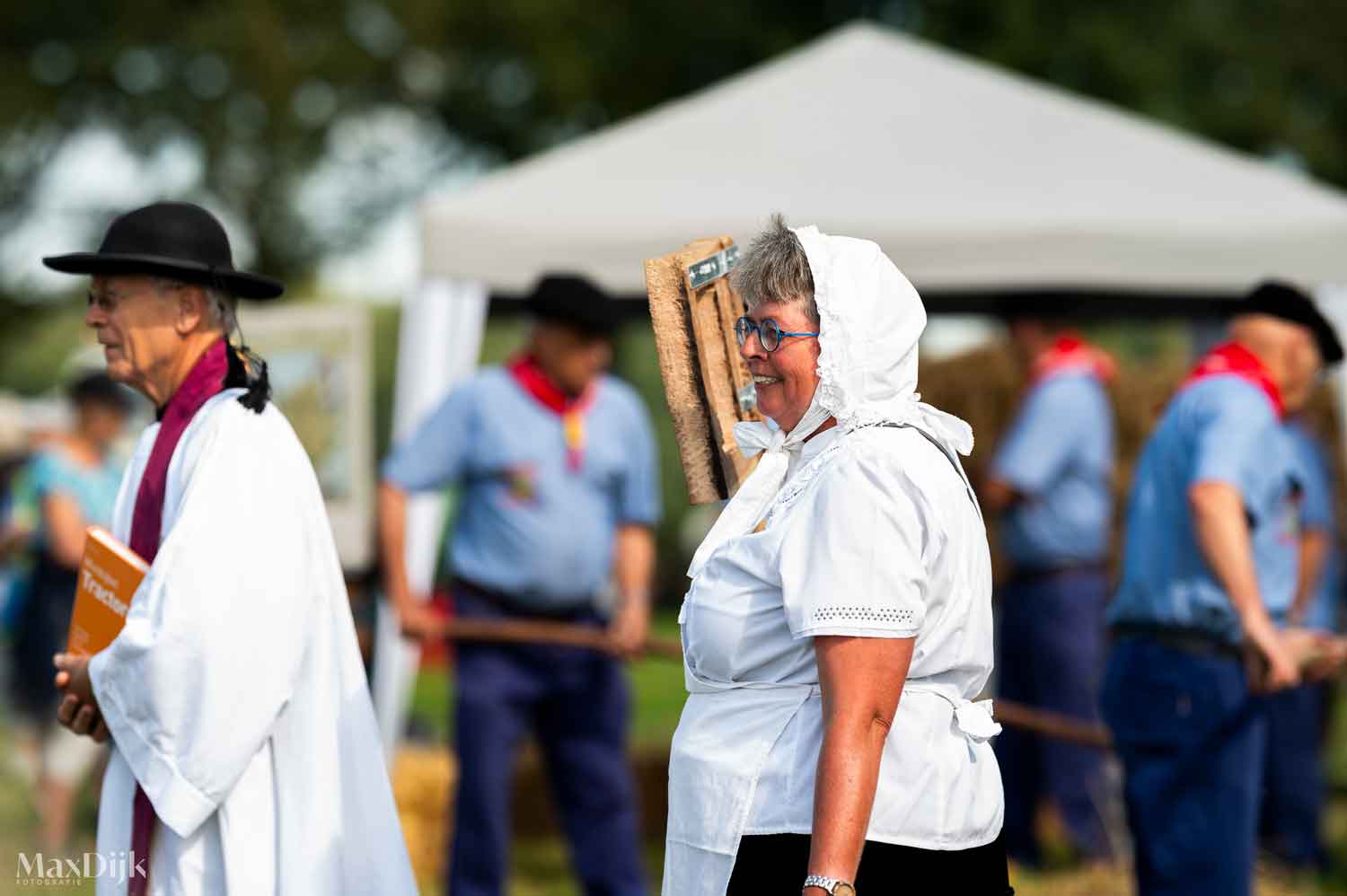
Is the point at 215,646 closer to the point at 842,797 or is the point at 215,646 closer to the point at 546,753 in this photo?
the point at 842,797

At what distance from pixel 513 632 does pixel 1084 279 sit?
2456 millimetres

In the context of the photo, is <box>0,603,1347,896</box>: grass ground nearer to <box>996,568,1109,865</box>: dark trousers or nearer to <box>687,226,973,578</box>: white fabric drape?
<box>996,568,1109,865</box>: dark trousers

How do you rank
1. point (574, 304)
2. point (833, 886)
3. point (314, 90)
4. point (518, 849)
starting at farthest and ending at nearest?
1. point (314, 90)
2. point (518, 849)
3. point (574, 304)
4. point (833, 886)

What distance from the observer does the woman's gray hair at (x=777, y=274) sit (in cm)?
281

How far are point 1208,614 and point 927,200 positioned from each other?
248cm

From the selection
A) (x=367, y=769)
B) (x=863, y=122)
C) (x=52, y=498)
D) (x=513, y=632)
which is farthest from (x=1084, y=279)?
(x=52, y=498)

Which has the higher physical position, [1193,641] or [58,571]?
[1193,641]

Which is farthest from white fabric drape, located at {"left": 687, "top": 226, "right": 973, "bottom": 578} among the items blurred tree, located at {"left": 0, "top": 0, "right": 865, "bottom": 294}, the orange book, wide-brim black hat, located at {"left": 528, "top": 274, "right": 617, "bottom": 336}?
blurred tree, located at {"left": 0, "top": 0, "right": 865, "bottom": 294}

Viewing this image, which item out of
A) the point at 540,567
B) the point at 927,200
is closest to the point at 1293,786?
the point at 927,200

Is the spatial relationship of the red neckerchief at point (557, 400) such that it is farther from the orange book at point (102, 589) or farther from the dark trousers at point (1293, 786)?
the dark trousers at point (1293, 786)

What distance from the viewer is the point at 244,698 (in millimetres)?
3156

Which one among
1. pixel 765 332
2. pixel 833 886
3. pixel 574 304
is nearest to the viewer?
pixel 833 886

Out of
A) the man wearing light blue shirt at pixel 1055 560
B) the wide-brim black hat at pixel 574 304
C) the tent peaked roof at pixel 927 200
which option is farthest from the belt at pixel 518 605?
the man wearing light blue shirt at pixel 1055 560

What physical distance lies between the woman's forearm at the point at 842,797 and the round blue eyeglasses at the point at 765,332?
61 centimetres
